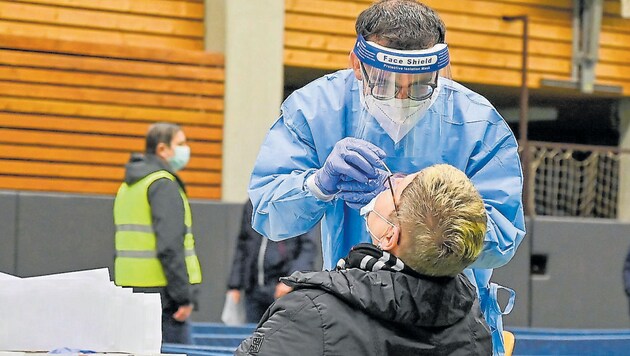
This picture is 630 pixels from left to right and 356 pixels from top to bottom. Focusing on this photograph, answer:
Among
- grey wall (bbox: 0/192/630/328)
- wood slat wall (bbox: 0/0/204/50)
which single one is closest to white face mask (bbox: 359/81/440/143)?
grey wall (bbox: 0/192/630/328)

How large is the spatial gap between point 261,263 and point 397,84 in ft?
16.0

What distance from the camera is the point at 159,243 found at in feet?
21.7

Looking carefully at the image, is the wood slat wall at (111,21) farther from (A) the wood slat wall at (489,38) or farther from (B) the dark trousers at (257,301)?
(B) the dark trousers at (257,301)

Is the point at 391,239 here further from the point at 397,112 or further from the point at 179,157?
the point at 179,157

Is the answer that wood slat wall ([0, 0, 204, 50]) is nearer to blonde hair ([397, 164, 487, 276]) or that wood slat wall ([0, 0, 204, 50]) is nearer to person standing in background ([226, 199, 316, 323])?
person standing in background ([226, 199, 316, 323])

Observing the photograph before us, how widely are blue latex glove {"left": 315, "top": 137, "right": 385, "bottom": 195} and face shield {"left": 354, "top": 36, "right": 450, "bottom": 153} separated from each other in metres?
0.21

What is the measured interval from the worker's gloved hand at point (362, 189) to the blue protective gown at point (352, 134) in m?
0.18

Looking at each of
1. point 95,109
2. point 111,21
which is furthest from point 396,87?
point 111,21

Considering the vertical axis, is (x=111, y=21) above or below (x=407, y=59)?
above

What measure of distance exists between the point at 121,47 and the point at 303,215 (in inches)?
295

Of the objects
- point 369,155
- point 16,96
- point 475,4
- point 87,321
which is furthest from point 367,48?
point 475,4

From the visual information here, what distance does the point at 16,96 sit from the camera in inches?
388

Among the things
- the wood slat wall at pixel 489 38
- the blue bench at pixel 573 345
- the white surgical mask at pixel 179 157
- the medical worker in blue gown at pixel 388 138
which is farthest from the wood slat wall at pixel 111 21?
the medical worker in blue gown at pixel 388 138

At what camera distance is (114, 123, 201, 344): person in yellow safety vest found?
261 inches
